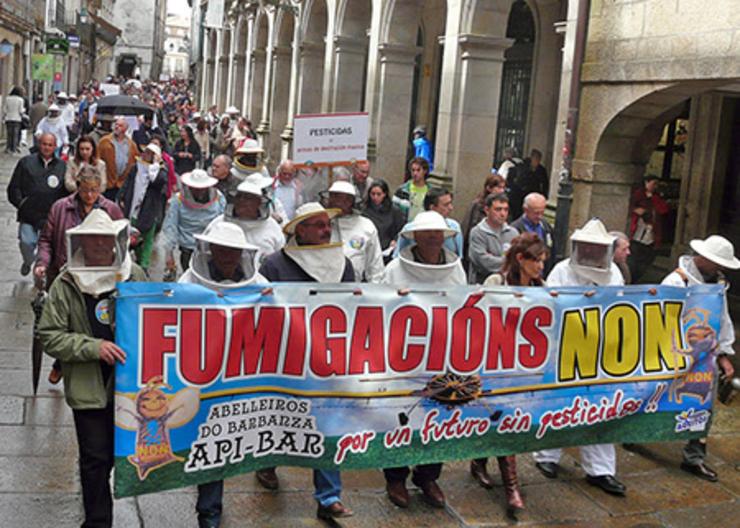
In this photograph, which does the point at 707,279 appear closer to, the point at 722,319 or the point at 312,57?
the point at 722,319

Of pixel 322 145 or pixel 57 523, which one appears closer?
pixel 57 523

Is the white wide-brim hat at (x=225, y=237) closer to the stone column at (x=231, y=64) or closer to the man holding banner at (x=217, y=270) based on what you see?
the man holding banner at (x=217, y=270)

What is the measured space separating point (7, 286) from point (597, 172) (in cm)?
666

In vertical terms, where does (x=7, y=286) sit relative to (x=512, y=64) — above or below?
below

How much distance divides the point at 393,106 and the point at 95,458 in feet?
43.5

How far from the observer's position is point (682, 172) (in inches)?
534

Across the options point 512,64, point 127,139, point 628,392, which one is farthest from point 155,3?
point 628,392

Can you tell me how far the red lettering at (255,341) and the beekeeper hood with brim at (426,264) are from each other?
3.35 feet

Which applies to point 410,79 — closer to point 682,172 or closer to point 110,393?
point 682,172

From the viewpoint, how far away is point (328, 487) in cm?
525

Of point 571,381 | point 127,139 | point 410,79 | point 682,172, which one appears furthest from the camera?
point 410,79

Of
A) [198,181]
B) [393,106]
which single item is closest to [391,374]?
[198,181]

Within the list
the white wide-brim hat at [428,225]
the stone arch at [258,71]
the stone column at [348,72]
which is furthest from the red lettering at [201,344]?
the stone arch at [258,71]

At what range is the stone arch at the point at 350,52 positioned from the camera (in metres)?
19.7
